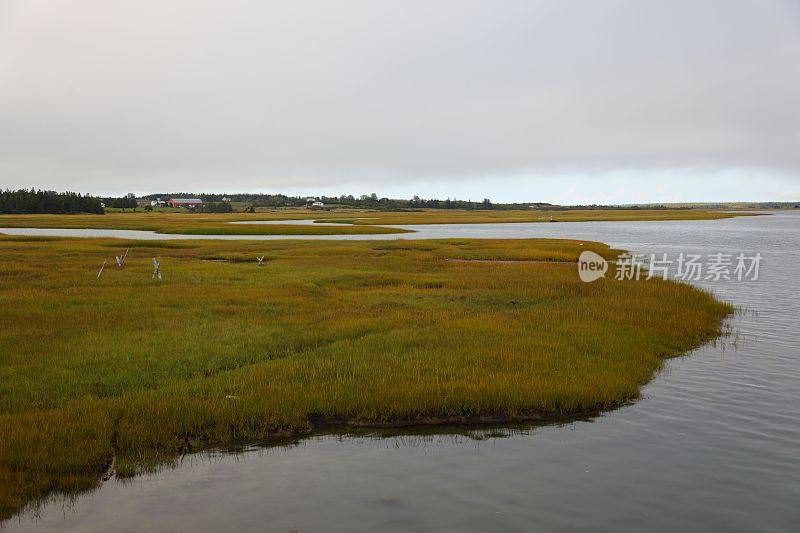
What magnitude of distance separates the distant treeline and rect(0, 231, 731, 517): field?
160469 mm

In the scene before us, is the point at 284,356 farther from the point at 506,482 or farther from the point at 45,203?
the point at 45,203

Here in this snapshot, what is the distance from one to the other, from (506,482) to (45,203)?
195m

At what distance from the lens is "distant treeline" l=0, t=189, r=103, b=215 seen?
6821 inches

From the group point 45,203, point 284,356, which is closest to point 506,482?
point 284,356

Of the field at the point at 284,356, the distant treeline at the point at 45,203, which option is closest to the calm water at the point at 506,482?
the field at the point at 284,356

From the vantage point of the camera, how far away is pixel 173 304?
2633 cm

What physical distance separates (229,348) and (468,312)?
10910 millimetres

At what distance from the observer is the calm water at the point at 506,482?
9.92m

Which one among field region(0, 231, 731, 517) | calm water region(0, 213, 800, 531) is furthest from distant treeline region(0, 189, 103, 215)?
calm water region(0, 213, 800, 531)

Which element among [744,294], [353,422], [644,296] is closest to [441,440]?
[353,422]

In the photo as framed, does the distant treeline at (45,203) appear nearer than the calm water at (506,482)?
No

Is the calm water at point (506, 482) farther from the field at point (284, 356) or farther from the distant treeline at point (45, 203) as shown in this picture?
the distant treeline at point (45, 203)

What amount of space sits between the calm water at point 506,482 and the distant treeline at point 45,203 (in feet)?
624

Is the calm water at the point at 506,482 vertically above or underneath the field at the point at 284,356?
underneath
